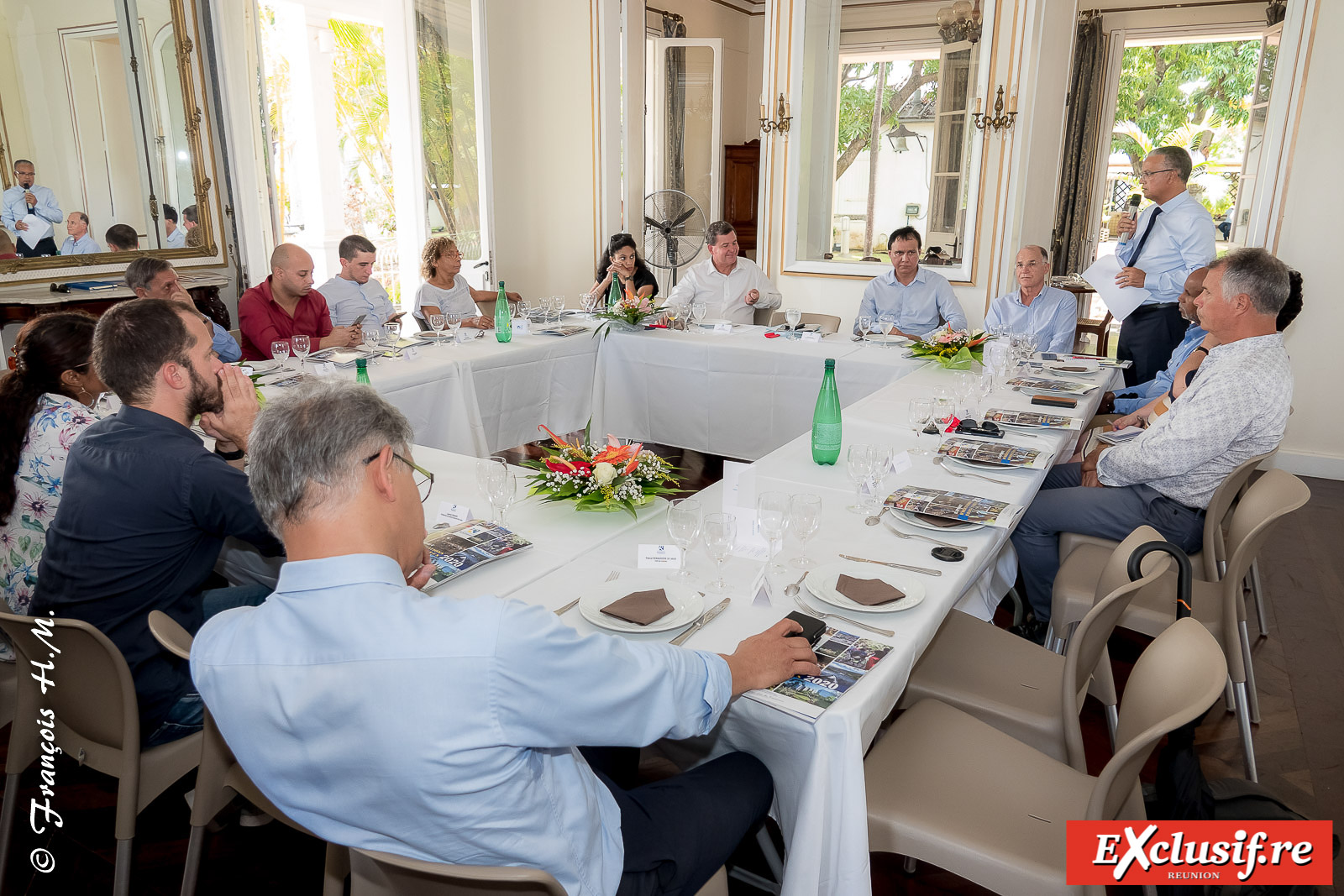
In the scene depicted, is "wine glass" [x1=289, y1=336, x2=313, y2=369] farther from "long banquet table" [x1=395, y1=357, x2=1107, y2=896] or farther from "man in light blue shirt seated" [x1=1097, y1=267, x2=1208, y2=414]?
"man in light blue shirt seated" [x1=1097, y1=267, x2=1208, y2=414]

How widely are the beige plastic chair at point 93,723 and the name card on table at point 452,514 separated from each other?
66 centimetres

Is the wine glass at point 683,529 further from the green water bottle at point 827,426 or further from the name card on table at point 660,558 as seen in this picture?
the green water bottle at point 827,426

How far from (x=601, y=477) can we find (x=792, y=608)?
641 mm

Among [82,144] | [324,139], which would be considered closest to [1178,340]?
[82,144]

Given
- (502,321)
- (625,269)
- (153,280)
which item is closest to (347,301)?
(502,321)

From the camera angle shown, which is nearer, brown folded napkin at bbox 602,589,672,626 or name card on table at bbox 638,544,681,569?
brown folded napkin at bbox 602,589,672,626

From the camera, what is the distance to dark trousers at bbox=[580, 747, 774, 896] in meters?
1.25

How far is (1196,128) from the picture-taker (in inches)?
380

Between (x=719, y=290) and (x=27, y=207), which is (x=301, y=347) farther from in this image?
(x=719, y=290)

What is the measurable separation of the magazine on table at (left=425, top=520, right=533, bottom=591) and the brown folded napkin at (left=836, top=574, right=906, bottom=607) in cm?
69

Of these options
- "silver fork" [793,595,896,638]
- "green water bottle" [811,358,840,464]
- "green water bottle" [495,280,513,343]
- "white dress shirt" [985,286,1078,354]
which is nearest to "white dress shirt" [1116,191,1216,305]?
"white dress shirt" [985,286,1078,354]

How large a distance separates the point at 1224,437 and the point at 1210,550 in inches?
12.9

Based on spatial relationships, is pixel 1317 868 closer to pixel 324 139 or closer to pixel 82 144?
pixel 82 144

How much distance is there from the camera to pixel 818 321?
5055 mm
